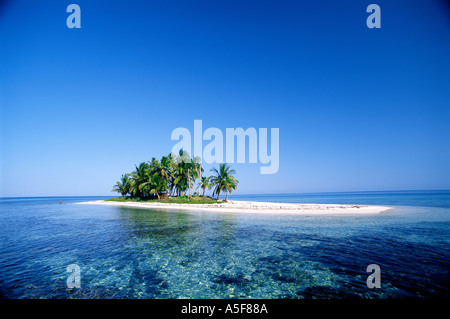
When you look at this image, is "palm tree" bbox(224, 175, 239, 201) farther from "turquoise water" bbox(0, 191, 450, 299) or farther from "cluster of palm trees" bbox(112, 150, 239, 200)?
"turquoise water" bbox(0, 191, 450, 299)

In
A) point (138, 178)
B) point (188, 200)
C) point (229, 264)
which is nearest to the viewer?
point (229, 264)

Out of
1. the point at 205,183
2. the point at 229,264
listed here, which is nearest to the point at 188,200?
the point at 205,183

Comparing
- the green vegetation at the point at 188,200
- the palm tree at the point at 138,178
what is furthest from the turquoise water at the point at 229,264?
the palm tree at the point at 138,178

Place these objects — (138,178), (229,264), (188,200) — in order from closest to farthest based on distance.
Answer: (229,264), (188,200), (138,178)

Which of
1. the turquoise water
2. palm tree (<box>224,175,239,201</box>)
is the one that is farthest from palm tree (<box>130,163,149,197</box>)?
the turquoise water

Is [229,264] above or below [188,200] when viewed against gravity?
above

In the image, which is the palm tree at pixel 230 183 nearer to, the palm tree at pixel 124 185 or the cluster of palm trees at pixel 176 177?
the cluster of palm trees at pixel 176 177

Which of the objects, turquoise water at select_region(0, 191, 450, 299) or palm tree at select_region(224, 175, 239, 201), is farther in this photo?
palm tree at select_region(224, 175, 239, 201)

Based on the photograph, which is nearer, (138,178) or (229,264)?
(229,264)

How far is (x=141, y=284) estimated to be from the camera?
737 cm

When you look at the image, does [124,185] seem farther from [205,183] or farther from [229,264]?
[229,264]

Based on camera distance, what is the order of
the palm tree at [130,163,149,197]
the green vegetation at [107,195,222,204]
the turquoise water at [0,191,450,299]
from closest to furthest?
1. the turquoise water at [0,191,450,299]
2. the green vegetation at [107,195,222,204]
3. the palm tree at [130,163,149,197]

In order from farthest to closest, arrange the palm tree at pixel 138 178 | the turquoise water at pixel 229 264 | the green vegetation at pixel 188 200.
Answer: the palm tree at pixel 138 178
the green vegetation at pixel 188 200
the turquoise water at pixel 229 264

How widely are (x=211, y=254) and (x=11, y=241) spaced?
15256 millimetres
